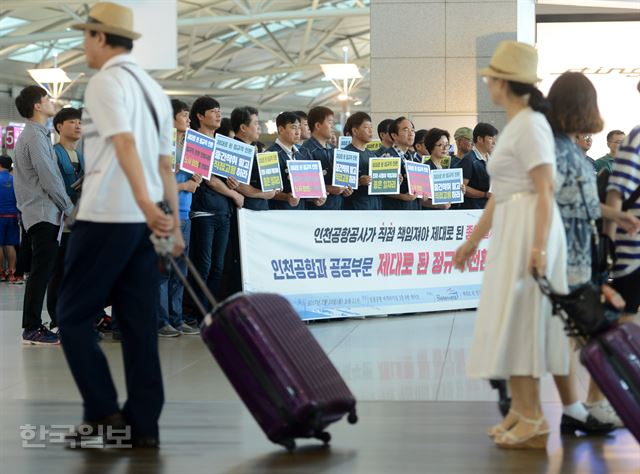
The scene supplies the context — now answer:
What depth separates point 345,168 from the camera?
9945 mm

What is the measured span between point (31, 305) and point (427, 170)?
14.5 ft

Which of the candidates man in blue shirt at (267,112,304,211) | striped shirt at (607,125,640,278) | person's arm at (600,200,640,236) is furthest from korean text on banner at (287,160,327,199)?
person's arm at (600,200,640,236)

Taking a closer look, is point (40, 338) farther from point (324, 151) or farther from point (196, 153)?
point (324, 151)

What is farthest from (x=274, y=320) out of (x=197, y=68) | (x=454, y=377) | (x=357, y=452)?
(x=197, y=68)

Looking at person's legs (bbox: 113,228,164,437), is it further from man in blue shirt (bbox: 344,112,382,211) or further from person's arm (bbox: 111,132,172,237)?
man in blue shirt (bbox: 344,112,382,211)

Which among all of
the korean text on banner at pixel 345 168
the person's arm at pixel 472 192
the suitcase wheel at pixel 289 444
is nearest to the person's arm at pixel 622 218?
the suitcase wheel at pixel 289 444

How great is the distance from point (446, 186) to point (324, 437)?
6.55 m

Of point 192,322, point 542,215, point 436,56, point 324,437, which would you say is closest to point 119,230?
point 324,437

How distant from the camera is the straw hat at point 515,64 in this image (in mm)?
4500

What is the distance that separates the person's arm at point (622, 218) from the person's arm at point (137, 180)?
2.00 metres

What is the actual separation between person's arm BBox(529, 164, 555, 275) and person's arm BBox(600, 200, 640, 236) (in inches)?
26.6

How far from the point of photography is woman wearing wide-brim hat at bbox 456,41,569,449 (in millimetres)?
4359

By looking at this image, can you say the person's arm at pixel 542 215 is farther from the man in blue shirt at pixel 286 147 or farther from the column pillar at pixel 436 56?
the column pillar at pixel 436 56

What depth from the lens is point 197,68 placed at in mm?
49438
